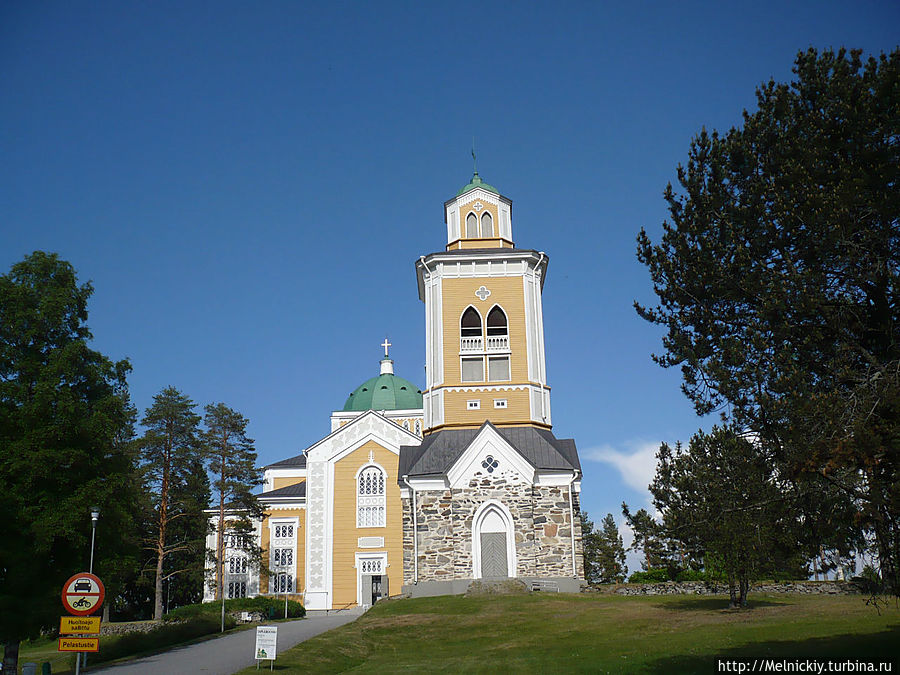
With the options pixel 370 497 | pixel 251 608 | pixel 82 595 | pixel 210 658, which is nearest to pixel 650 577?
pixel 370 497

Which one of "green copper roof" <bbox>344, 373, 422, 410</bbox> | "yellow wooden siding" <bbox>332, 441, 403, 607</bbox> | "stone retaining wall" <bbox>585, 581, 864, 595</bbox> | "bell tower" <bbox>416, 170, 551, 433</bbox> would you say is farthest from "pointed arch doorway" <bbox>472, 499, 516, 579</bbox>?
"green copper roof" <bbox>344, 373, 422, 410</bbox>

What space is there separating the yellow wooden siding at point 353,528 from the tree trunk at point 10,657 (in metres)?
23.0

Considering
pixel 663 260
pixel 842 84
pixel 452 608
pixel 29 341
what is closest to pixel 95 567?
pixel 29 341

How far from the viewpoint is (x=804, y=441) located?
10.7 metres

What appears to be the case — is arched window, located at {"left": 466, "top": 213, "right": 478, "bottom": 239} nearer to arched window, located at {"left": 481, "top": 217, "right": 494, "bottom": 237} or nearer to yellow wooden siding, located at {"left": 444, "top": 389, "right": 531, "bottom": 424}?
arched window, located at {"left": 481, "top": 217, "right": 494, "bottom": 237}

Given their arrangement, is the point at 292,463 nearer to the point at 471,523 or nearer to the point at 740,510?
the point at 471,523

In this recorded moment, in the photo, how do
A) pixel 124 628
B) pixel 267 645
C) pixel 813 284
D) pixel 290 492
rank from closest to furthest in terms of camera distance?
pixel 813 284, pixel 267 645, pixel 124 628, pixel 290 492

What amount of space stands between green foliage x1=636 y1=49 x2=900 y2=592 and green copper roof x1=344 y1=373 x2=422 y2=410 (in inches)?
2034

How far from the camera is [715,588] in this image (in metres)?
32.0

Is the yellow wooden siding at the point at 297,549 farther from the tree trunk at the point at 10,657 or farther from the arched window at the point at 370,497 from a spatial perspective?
the tree trunk at the point at 10,657

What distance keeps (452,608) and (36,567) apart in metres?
12.6

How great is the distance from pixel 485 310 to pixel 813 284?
26634 mm

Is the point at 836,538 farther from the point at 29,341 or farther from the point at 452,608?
the point at 29,341

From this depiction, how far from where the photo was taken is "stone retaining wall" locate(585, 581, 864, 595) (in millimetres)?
30125
